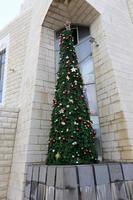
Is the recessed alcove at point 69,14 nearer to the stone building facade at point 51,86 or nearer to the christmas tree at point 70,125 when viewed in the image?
the stone building facade at point 51,86

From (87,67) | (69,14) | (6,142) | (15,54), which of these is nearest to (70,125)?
(6,142)

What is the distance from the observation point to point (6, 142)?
473cm

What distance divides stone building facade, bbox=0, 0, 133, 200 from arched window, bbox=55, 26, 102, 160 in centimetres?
13

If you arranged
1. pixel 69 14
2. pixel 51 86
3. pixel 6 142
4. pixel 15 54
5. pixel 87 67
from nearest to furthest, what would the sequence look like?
pixel 6 142 → pixel 51 86 → pixel 87 67 → pixel 69 14 → pixel 15 54

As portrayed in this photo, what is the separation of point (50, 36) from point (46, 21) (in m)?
0.39

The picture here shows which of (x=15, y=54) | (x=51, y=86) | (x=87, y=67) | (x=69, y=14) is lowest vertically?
(x=51, y=86)

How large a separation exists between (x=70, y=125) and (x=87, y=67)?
78.5 inches

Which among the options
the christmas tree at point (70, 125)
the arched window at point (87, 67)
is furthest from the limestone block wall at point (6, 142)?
the arched window at point (87, 67)

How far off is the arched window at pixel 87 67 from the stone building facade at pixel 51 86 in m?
0.13

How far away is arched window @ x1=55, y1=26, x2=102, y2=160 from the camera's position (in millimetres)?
4617

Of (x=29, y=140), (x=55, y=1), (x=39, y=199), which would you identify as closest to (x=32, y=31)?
(x=55, y=1)

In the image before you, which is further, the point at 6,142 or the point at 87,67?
the point at 87,67

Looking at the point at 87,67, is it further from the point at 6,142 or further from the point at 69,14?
the point at 6,142

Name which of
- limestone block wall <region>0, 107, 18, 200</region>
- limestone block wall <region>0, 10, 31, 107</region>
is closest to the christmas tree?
limestone block wall <region>0, 107, 18, 200</region>
